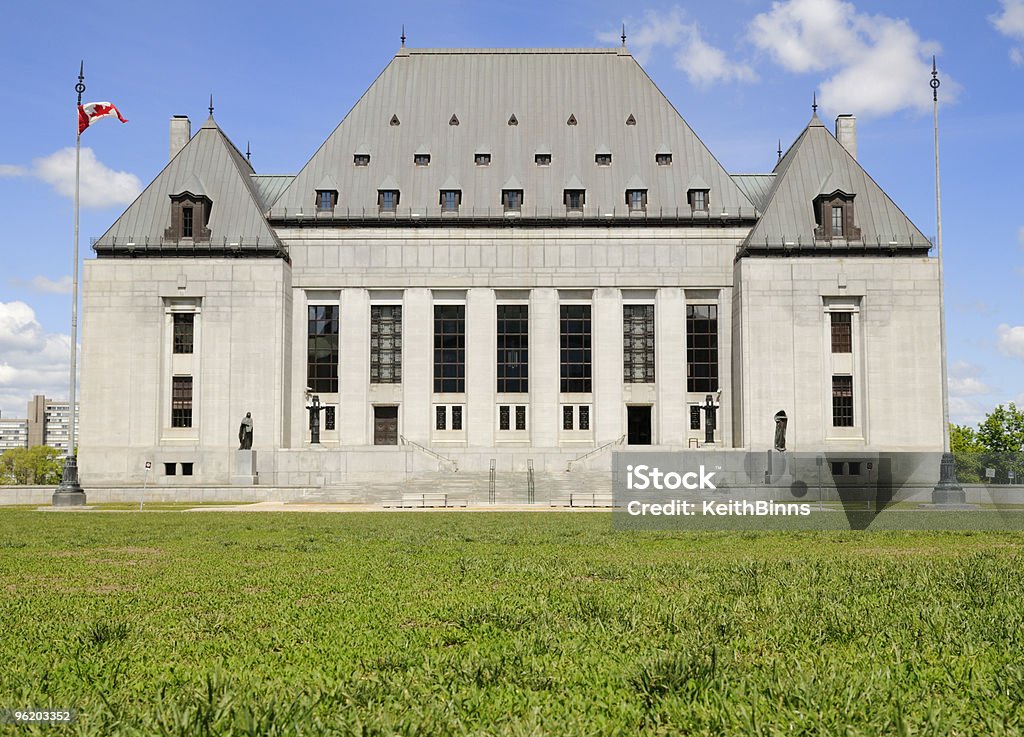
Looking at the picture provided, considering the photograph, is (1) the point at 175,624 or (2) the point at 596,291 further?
(2) the point at 596,291

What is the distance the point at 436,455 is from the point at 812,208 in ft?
101

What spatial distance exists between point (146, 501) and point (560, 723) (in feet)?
154

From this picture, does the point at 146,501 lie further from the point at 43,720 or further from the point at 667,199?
the point at 43,720

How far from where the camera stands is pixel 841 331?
6300 cm

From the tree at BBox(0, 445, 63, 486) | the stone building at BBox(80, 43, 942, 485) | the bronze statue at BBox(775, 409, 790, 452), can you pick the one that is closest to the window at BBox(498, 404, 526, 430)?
the stone building at BBox(80, 43, 942, 485)

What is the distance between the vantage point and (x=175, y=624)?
935cm

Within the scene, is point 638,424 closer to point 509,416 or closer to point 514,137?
point 509,416

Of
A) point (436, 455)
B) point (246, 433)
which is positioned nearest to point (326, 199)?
point (246, 433)

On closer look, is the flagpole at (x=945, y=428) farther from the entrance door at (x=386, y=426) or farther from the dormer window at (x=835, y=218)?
the entrance door at (x=386, y=426)

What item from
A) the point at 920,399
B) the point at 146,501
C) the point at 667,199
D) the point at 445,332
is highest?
the point at 667,199

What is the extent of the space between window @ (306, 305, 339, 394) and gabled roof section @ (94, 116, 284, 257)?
17.7ft

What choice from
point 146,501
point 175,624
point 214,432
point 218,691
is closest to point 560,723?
point 218,691

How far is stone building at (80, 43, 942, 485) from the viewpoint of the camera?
62031 mm

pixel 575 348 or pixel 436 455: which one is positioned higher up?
pixel 575 348
